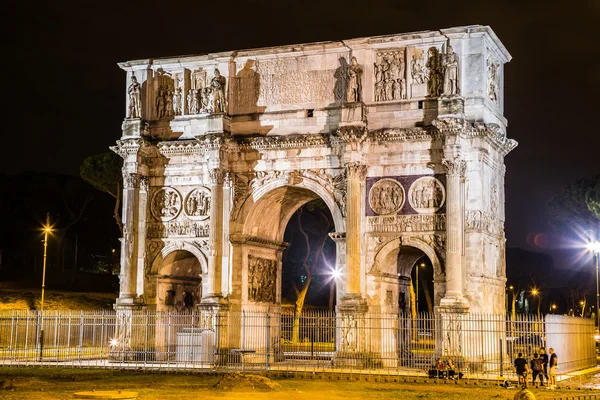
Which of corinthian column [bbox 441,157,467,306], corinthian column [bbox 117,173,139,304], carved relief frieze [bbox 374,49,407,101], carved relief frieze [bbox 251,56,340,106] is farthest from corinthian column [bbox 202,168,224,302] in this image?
corinthian column [bbox 441,157,467,306]

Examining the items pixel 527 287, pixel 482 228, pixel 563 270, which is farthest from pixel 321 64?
pixel 563 270

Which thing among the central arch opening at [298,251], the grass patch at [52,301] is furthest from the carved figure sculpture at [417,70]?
the grass patch at [52,301]

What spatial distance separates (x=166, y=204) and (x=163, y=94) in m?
3.85

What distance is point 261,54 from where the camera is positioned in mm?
30031

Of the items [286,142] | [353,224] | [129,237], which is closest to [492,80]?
[353,224]

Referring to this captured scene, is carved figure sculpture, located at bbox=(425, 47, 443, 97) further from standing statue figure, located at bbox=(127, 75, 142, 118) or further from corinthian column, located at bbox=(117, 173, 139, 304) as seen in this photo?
corinthian column, located at bbox=(117, 173, 139, 304)

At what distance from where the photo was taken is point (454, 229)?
87.1 feet

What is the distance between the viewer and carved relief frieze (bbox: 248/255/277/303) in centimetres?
3017

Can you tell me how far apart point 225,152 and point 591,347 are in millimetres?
14446

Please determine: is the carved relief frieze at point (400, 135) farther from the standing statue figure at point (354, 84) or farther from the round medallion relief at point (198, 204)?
the round medallion relief at point (198, 204)

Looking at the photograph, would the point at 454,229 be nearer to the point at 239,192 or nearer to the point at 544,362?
the point at 544,362

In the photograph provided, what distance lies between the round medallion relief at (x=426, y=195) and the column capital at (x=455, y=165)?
2.72 ft

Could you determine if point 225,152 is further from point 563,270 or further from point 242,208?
point 563,270

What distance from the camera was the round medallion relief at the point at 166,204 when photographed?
30.8 m
